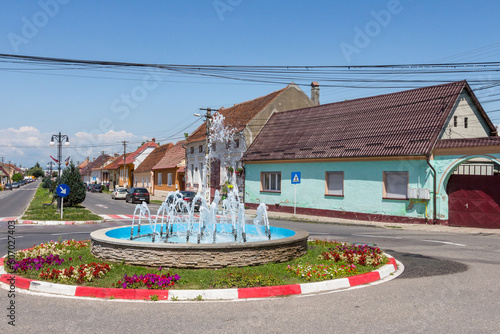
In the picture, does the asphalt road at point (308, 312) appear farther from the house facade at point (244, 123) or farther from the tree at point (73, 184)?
the house facade at point (244, 123)

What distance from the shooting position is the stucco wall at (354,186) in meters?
20.8

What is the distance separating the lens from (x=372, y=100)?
89.9 ft

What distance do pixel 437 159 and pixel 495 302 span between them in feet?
48.3

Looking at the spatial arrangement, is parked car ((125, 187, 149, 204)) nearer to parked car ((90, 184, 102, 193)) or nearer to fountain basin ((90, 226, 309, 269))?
parked car ((90, 184, 102, 193))

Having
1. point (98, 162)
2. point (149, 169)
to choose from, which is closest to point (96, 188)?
point (149, 169)

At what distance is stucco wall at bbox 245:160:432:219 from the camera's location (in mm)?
20812

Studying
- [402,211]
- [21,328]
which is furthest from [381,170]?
[21,328]

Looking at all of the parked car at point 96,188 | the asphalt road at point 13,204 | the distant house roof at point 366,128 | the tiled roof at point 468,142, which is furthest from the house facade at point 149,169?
the tiled roof at point 468,142

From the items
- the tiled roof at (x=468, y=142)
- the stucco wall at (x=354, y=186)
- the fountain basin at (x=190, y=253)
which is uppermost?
the tiled roof at (x=468, y=142)

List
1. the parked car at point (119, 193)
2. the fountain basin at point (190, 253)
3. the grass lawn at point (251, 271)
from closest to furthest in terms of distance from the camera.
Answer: the grass lawn at point (251, 271)
the fountain basin at point (190, 253)
the parked car at point (119, 193)

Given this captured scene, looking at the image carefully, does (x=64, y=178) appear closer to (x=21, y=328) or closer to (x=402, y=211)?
(x=402, y=211)

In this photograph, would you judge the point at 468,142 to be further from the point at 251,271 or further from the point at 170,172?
the point at 170,172

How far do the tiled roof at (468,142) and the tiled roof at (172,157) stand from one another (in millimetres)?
33451

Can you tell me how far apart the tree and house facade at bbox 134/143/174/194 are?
27582mm
